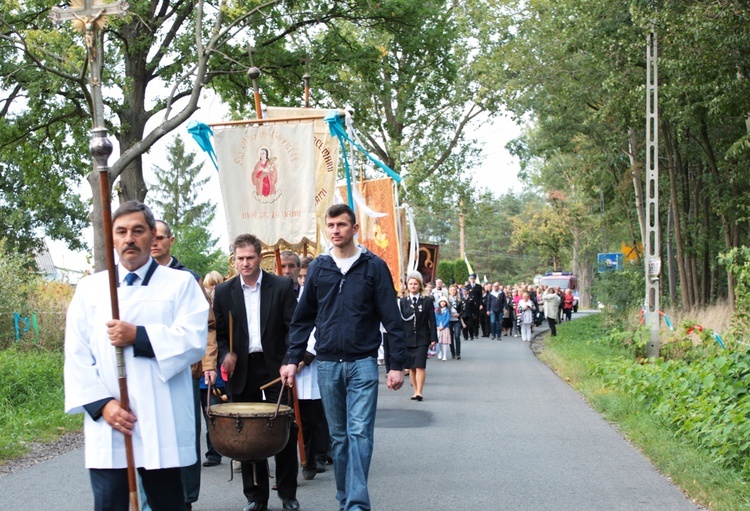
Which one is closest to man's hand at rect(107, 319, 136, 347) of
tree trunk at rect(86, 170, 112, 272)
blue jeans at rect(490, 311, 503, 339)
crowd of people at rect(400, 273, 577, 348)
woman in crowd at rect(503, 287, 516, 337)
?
tree trunk at rect(86, 170, 112, 272)

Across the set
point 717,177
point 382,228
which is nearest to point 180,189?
point 717,177

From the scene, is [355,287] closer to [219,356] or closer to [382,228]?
[219,356]

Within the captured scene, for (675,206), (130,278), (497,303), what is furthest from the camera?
(497,303)

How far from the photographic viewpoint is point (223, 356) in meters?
7.00

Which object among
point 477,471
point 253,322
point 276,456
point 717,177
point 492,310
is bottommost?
point 477,471

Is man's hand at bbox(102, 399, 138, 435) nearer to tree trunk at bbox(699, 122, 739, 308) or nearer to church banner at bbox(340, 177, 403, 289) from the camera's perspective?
church banner at bbox(340, 177, 403, 289)

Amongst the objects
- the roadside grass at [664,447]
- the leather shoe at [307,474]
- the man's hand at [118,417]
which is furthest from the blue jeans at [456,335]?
the man's hand at [118,417]

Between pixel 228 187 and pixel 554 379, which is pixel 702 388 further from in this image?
pixel 554 379

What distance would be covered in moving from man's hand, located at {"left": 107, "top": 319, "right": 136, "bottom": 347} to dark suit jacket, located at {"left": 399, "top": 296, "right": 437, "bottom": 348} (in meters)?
10.3

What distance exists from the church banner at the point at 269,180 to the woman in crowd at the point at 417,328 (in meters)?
5.37

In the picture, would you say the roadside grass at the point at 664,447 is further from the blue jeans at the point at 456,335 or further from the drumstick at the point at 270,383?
the blue jeans at the point at 456,335

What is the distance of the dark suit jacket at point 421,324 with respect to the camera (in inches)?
570

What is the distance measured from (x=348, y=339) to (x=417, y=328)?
8.07 m

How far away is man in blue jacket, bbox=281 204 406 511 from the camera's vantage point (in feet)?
21.5
